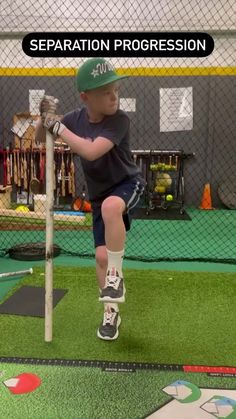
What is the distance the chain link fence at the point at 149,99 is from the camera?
6.27 m

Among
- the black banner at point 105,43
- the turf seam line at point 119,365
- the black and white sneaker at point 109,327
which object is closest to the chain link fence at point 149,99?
the black banner at point 105,43

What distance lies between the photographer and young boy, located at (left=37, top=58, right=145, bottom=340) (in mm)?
2047

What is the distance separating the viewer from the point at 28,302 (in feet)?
8.97

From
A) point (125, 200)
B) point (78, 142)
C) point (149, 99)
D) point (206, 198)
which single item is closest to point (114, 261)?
point (125, 200)

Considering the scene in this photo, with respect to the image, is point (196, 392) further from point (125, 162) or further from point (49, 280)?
point (125, 162)

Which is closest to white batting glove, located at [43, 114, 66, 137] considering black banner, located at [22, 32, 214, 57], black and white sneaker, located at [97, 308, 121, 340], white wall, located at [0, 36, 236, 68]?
black and white sneaker, located at [97, 308, 121, 340]

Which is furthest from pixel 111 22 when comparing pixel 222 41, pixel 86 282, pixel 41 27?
pixel 86 282

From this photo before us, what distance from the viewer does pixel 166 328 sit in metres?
2.44

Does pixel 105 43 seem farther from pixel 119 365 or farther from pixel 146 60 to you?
pixel 119 365

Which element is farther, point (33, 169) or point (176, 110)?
point (176, 110)

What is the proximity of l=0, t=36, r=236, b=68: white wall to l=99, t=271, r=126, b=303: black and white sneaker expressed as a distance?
485 cm

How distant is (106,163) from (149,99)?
14.5 feet

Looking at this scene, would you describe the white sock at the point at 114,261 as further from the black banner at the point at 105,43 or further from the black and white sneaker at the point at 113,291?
the black banner at the point at 105,43

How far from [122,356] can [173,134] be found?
4742mm
